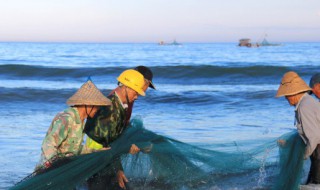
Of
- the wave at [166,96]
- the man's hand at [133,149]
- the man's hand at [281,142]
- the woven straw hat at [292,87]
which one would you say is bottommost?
the wave at [166,96]

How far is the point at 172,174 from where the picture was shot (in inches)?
205

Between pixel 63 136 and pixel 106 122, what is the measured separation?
466mm

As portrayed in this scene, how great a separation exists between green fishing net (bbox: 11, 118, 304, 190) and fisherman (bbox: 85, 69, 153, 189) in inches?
2.2

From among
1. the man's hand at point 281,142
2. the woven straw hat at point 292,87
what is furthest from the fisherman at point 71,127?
the man's hand at point 281,142

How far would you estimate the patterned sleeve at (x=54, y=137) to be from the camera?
4266 mm

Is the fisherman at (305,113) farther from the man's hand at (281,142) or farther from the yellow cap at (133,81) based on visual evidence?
the yellow cap at (133,81)

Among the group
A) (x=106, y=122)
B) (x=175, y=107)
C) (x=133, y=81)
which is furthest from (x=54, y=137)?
(x=175, y=107)

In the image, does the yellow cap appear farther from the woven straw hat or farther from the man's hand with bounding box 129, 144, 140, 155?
the woven straw hat

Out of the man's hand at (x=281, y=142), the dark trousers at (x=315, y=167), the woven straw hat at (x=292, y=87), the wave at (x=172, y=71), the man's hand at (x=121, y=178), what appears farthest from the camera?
the wave at (x=172, y=71)

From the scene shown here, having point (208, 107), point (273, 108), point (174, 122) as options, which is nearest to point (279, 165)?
point (174, 122)

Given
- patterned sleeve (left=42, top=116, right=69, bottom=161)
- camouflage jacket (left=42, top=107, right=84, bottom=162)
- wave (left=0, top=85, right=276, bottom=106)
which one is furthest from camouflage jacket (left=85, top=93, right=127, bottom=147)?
wave (left=0, top=85, right=276, bottom=106)

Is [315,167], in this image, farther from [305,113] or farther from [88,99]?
[88,99]

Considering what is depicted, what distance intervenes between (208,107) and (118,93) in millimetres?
10185

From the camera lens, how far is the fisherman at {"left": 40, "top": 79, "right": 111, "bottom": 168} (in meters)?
4.28
